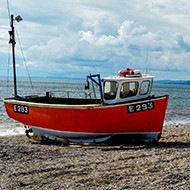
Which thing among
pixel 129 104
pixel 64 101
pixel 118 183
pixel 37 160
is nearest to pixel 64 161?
pixel 37 160

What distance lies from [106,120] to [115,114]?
Answer: 0.45 meters

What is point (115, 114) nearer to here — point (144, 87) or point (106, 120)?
point (106, 120)

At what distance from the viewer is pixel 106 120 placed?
10.9 m

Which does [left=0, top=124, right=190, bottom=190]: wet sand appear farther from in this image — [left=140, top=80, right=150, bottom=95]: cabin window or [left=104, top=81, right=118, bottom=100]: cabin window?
[left=140, top=80, right=150, bottom=95]: cabin window

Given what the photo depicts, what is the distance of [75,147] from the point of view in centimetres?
1116

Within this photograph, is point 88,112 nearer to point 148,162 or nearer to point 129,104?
point 129,104

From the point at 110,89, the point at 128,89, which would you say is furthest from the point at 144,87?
the point at 110,89

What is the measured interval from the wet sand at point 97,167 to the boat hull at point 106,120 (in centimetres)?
61

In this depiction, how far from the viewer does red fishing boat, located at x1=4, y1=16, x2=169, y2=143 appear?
10711 mm

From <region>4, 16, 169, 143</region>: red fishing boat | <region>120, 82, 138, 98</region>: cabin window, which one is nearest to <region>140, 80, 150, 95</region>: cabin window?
<region>4, 16, 169, 143</region>: red fishing boat

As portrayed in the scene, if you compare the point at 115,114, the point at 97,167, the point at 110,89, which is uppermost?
the point at 110,89

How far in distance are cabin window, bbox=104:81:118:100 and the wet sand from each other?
2030mm

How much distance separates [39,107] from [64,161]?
3924 millimetres

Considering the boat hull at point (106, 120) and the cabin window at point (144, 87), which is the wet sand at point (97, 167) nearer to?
the boat hull at point (106, 120)
